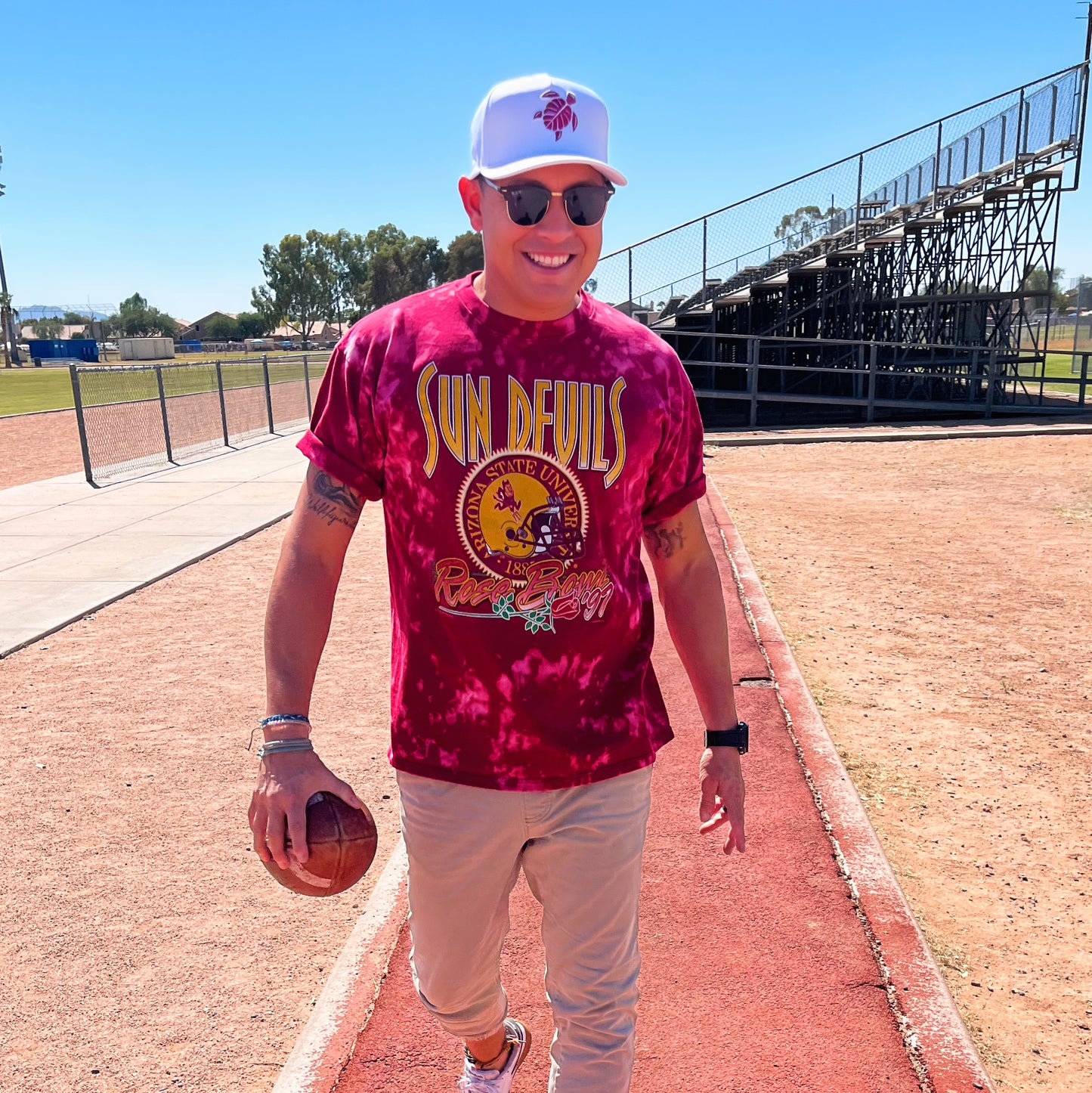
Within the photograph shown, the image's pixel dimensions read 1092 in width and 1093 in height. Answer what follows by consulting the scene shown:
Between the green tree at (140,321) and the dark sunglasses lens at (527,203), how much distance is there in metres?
138

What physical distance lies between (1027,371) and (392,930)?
139 ft

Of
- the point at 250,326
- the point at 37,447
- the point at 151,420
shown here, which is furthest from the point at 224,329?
the point at 151,420

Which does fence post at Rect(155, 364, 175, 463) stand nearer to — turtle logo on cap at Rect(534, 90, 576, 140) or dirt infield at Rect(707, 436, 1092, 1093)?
dirt infield at Rect(707, 436, 1092, 1093)

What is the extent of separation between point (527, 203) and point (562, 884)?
50.4 inches

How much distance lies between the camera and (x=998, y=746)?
462 cm

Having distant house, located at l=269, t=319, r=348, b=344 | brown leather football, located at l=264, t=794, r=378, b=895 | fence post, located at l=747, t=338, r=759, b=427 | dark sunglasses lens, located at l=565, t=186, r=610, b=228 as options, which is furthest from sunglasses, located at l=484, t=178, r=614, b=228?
distant house, located at l=269, t=319, r=348, b=344

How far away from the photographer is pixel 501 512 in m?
1.82

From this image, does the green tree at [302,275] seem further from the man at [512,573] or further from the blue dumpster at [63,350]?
the man at [512,573]

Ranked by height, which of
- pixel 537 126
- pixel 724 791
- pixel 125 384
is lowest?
pixel 724 791

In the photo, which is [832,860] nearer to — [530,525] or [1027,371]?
[530,525]

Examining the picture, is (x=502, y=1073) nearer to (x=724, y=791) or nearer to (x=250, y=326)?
(x=724, y=791)

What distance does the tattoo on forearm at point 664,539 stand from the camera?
83.0 inches

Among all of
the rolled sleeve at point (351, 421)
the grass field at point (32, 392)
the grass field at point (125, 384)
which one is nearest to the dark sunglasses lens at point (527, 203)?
the rolled sleeve at point (351, 421)

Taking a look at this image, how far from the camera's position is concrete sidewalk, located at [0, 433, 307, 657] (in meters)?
7.25
